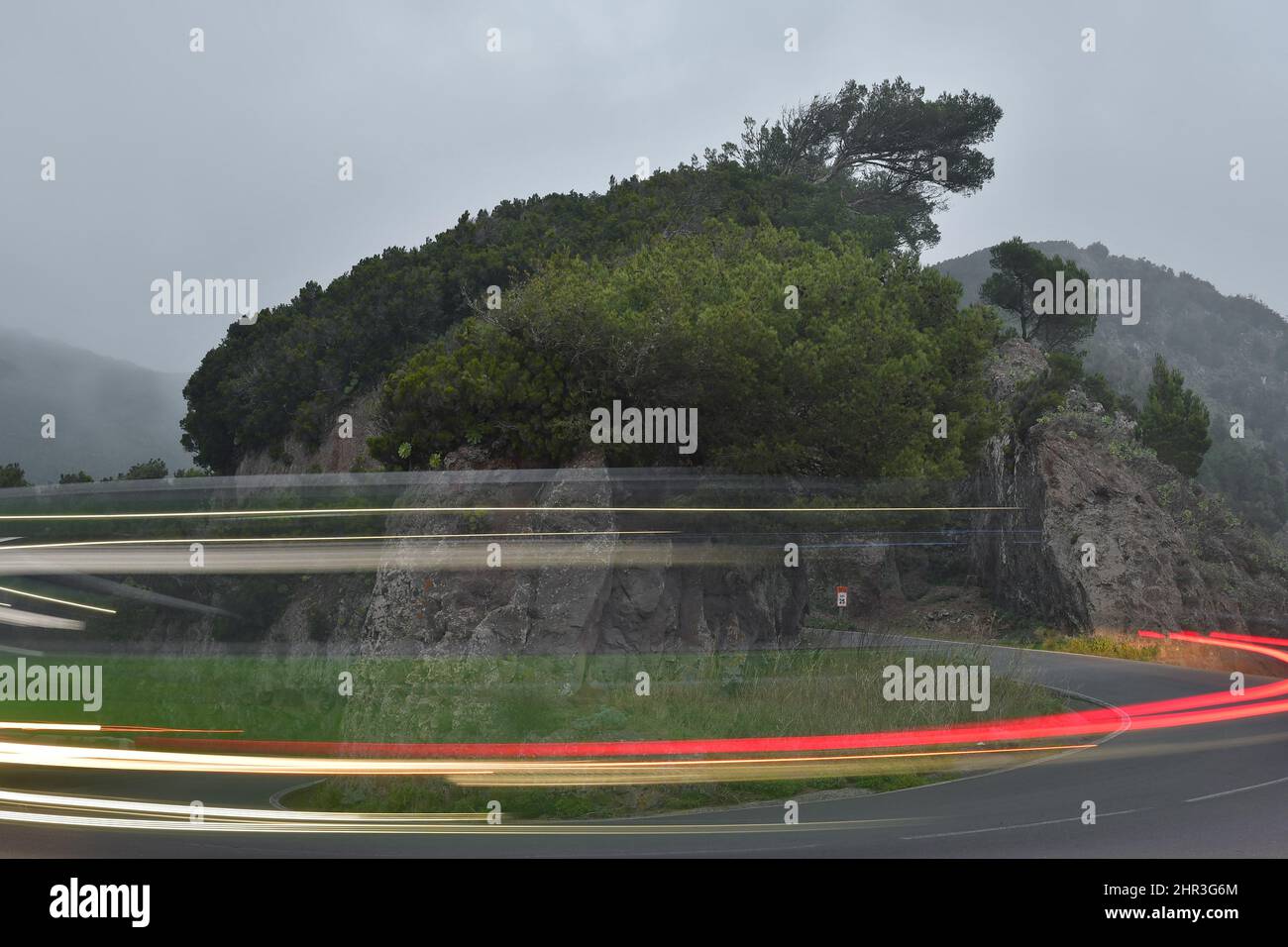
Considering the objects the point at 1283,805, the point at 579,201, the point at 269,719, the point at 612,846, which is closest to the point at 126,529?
the point at 269,719

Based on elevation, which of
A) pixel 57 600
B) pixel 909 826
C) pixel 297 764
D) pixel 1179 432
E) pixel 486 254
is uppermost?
pixel 486 254

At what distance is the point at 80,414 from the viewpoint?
200ft

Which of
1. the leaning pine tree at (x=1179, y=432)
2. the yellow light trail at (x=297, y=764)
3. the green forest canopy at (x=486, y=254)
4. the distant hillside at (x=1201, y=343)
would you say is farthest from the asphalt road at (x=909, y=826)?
the distant hillside at (x=1201, y=343)

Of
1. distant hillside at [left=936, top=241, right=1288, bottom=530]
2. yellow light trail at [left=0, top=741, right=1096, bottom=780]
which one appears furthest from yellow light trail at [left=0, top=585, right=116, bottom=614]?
distant hillside at [left=936, top=241, right=1288, bottom=530]

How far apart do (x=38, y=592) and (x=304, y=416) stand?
15411 mm

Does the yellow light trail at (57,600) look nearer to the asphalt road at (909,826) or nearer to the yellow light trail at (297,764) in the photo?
the yellow light trail at (297,764)

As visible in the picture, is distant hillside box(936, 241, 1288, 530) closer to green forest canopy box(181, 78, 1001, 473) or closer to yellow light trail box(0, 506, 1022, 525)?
green forest canopy box(181, 78, 1001, 473)

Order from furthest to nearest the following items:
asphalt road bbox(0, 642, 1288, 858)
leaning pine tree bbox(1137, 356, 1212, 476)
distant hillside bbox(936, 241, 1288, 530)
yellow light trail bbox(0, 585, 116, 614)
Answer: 1. distant hillside bbox(936, 241, 1288, 530)
2. leaning pine tree bbox(1137, 356, 1212, 476)
3. yellow light trail bbox(0, 585, 116, 614)
4. asphalt road bbox(0, 642, 1288, 858)

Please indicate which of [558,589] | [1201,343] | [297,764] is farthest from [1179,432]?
[1201,343]

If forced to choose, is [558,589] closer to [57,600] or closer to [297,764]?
[297,764]

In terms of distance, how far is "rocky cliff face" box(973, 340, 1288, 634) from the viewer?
2817 centimetres

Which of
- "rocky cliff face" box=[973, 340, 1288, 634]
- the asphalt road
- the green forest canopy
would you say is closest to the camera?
the asphalt road

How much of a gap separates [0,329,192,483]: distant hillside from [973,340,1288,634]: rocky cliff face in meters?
27.8

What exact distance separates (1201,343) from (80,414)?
14352cm
